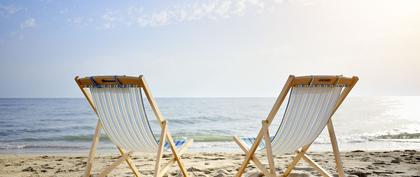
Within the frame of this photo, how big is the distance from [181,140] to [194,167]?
130cm

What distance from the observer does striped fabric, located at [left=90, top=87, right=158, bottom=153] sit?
105 inches

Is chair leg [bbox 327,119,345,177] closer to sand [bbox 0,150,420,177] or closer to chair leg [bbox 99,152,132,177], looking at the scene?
sand [bbox 0,150,420,177]

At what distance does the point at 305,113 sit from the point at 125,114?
4.58ft

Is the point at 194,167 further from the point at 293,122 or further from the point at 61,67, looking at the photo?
the point at 61,67

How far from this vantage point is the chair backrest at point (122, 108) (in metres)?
2.64

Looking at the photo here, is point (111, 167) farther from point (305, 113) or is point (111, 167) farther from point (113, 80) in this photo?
point (305, 113)

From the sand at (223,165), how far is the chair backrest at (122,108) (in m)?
1.52

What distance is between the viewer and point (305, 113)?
270cm

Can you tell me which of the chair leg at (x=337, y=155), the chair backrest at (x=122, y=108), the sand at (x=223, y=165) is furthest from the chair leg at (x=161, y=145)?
the sand at (x=223, y=165)

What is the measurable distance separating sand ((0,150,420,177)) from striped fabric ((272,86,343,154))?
1.11 m

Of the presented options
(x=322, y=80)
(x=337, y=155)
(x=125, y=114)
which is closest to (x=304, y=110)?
(x=322, y=80)

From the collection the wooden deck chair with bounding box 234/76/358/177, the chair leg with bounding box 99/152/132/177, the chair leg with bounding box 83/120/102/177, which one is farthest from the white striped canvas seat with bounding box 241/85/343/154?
the chair leg with bounding box 83/120/102/177

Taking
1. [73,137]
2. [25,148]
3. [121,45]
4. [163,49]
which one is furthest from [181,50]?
[25,148]

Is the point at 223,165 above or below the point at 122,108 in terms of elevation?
above
